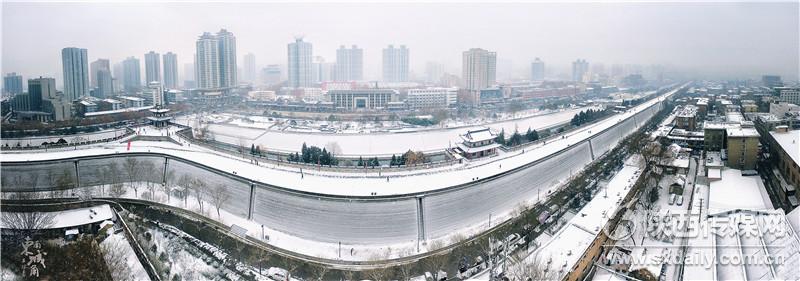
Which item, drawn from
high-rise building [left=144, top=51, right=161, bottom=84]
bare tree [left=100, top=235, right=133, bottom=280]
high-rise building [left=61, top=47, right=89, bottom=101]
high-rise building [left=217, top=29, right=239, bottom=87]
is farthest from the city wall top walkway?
high-rise building [left=144, top=51, right=161, bottom=84]

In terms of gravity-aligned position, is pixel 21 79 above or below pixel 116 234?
above

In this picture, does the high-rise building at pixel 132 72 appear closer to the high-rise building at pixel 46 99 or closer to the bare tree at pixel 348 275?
the high-rise building at pixel 46 99

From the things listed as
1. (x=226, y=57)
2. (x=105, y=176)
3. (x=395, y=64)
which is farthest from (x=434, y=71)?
(x=105, y=176)

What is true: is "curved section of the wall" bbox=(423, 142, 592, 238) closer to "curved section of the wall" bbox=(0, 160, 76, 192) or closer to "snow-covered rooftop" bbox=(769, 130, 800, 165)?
"snow-covered rooftop" bbox=(769, 130, 800, 165)

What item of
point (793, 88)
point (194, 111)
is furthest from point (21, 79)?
point (793, 88)

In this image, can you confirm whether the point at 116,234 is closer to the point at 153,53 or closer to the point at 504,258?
the point at 504,258

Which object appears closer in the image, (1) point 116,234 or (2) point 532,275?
(2) point 532,275

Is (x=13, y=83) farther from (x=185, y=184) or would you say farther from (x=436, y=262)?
(x=436, y=262)
